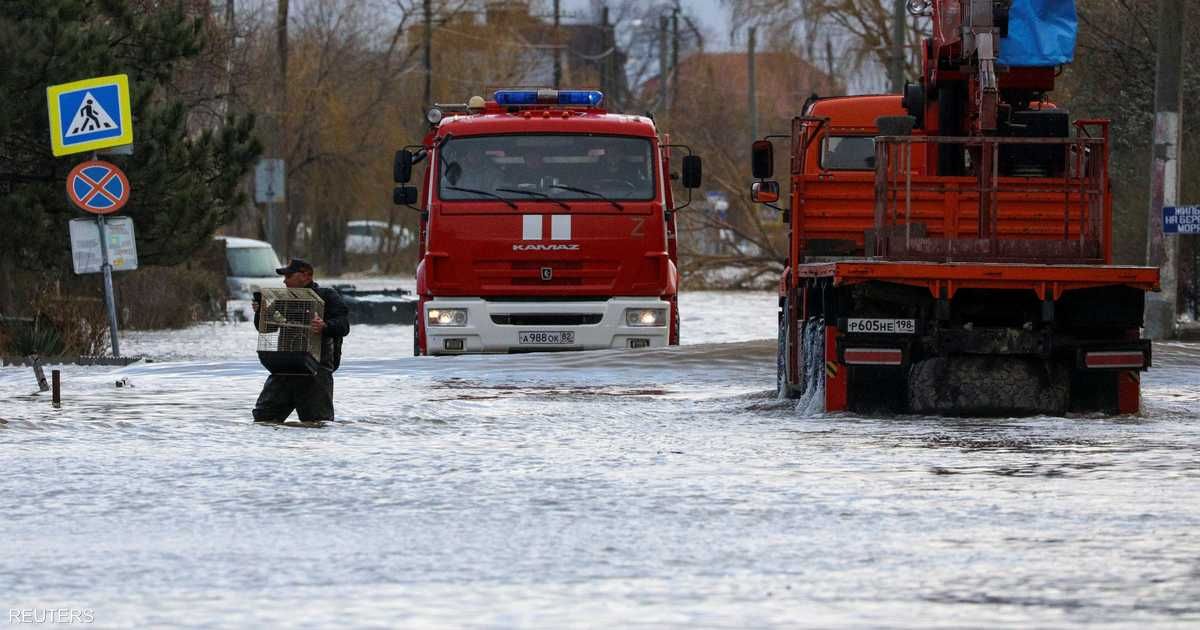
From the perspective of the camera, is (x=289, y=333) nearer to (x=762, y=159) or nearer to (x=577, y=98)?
(x=762, y=159)

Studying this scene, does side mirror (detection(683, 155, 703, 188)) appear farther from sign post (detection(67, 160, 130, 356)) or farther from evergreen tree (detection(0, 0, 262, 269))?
evergreen tree (detection(0, 0, 262, 269))

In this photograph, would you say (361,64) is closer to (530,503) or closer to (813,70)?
(813,70)

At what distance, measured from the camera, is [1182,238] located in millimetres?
32656

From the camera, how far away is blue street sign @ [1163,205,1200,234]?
27.2 m

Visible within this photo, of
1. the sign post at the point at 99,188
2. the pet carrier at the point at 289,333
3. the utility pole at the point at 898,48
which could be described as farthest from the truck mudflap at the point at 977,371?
the utility pole at the point at 898,48

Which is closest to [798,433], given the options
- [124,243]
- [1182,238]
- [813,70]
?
[124,243]

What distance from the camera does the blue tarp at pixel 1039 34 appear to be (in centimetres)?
1783

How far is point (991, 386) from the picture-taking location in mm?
15789

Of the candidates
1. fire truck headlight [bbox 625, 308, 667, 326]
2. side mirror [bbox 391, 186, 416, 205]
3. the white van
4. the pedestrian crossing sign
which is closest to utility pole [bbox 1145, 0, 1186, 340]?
fire truck headlight [bbox 625, 308, 667, 326]

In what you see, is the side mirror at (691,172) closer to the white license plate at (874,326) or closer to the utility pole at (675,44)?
the white license plate at (874,326)

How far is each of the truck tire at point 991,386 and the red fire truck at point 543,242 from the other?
634 cm

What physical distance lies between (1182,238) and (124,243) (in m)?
16.0


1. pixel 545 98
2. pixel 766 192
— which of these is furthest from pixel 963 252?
pixel 545 98

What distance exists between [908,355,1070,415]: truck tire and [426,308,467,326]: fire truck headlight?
684 cm
